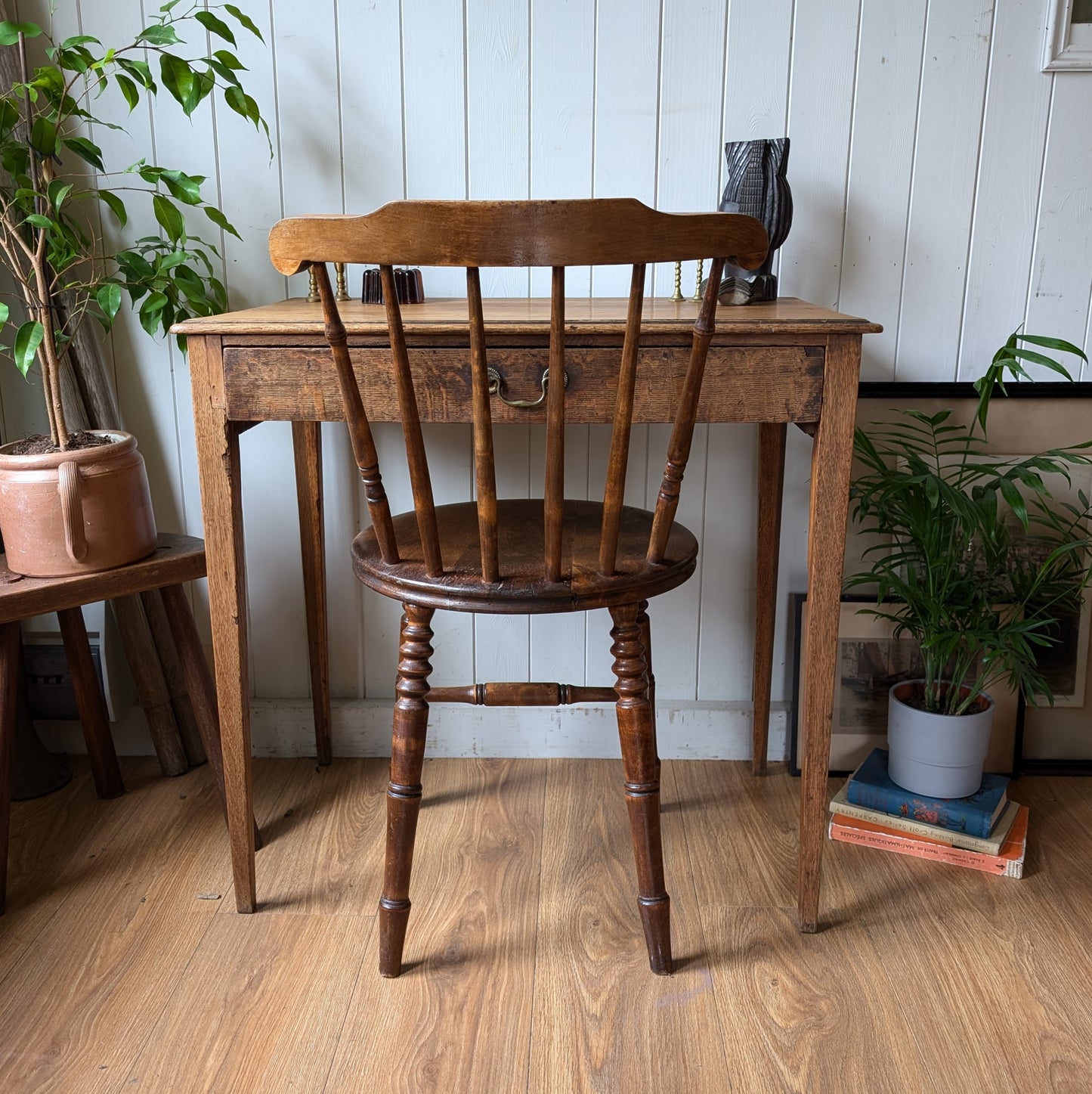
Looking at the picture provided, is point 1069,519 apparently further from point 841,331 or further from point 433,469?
point 433,469

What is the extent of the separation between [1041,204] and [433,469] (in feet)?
3.83

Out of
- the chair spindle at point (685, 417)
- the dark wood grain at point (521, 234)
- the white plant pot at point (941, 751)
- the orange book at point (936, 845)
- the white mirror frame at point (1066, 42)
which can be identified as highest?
the white mirror frame at point (1066, 42)

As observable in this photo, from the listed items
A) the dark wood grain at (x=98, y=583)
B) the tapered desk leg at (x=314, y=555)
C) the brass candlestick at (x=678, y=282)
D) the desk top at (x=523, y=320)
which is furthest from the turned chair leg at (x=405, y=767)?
the brass candlestick at (x=678, y=282)

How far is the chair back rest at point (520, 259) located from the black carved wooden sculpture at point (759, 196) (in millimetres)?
453

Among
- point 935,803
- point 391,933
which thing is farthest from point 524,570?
A: point 935,803

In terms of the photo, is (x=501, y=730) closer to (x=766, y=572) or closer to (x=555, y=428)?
(x=766, y=572)

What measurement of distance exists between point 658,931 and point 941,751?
0.62 meters

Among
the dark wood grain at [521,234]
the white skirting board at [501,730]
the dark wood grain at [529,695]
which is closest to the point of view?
the dark wood grain at [521,234]

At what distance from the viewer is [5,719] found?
5.02ft

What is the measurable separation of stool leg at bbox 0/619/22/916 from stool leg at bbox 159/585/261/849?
9.2 inches

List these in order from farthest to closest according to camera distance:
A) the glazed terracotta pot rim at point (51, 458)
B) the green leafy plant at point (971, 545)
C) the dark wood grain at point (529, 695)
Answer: the green leafy plant at point (971, 545)
the glazed terracotta pot rim at point (51, 458)
the dark wood grain at point (529, 695)

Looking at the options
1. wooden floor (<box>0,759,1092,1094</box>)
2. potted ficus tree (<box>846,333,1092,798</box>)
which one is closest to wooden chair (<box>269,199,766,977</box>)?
wooden floor (<box>0,759,1092,1094</box>)

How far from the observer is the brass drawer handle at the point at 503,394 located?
4.22ft

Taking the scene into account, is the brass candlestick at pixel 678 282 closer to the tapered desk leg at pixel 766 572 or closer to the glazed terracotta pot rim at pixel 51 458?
the tapered desk leg at pixel 766 572
